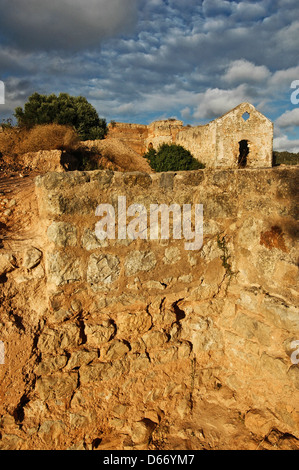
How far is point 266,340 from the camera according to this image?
2209 mm

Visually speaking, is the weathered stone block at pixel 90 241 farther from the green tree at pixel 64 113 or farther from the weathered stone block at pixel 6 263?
the green tree at pixel 64 113

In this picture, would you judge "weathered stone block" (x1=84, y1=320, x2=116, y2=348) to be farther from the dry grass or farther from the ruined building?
the ruined building

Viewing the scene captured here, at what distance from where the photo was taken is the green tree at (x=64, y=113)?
39.9ft

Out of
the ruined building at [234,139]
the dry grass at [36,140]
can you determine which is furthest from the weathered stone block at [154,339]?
the ruined building at [234,139]

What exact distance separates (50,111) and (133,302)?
12.8 meters

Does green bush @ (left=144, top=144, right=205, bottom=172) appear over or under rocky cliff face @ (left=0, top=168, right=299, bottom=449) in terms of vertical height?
over

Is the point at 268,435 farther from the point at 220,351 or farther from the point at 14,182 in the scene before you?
the point at 14,182

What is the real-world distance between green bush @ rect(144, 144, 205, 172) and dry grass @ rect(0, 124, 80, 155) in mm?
8323

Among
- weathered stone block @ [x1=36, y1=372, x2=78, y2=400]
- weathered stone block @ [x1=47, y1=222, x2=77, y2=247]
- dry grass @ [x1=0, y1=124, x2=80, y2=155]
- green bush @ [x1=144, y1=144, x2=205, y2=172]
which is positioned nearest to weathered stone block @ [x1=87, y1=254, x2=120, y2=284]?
weathered stone block @ [x1=47, y1=222, x2=77, y2=247]

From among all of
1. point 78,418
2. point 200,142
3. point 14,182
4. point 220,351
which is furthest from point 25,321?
point 200,142

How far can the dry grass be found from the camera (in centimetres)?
623

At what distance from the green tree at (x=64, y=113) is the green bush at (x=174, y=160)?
3.43 m

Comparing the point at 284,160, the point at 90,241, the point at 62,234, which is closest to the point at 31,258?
the point at 62,234
